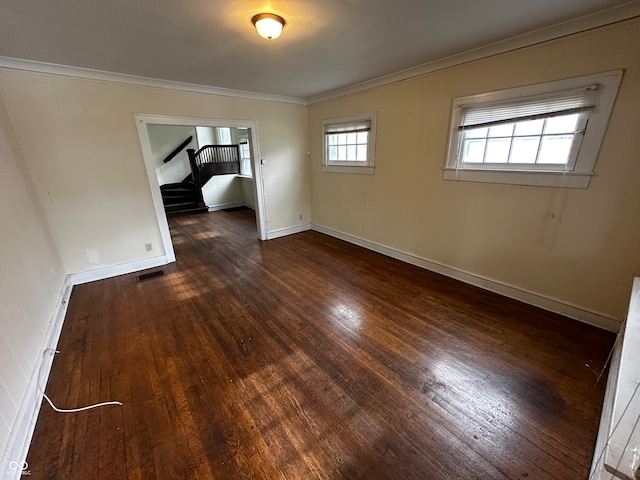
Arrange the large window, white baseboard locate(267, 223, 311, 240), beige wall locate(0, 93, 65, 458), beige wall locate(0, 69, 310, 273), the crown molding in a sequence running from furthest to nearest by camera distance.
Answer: the large window → white baseboard locate(267, 223, 311, 240) → beige wall locate(0, 69, 310, 273) → the crown molding → beige wall locate(0, 93, 65, 458)

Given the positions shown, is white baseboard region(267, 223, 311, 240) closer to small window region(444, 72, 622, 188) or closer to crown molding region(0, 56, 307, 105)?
crown molding region(0, 56, 307, 105)

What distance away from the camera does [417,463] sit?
131 cm

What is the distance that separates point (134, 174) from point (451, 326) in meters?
4.14

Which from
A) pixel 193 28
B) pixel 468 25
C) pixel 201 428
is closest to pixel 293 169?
pixel 193 28

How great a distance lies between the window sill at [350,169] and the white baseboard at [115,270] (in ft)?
9.91

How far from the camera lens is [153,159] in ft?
11.4

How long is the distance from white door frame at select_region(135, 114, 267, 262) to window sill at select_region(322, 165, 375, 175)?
122 centimetres

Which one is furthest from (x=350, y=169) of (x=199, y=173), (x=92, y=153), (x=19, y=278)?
(x=199, y=173)

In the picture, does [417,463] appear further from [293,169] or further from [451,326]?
[293,169]

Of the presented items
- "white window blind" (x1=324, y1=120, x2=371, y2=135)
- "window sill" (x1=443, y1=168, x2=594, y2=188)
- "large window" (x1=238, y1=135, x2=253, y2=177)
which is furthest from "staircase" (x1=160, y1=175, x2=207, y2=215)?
"window sill" (x1=443, y1=168, x2=594, y2=188)

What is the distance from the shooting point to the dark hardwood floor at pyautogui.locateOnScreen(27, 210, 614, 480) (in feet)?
4.37

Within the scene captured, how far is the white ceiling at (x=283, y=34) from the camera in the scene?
1716 mm

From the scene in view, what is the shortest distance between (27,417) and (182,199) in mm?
6246

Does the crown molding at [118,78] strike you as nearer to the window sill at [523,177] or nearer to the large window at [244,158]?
the large window at [244,158]
